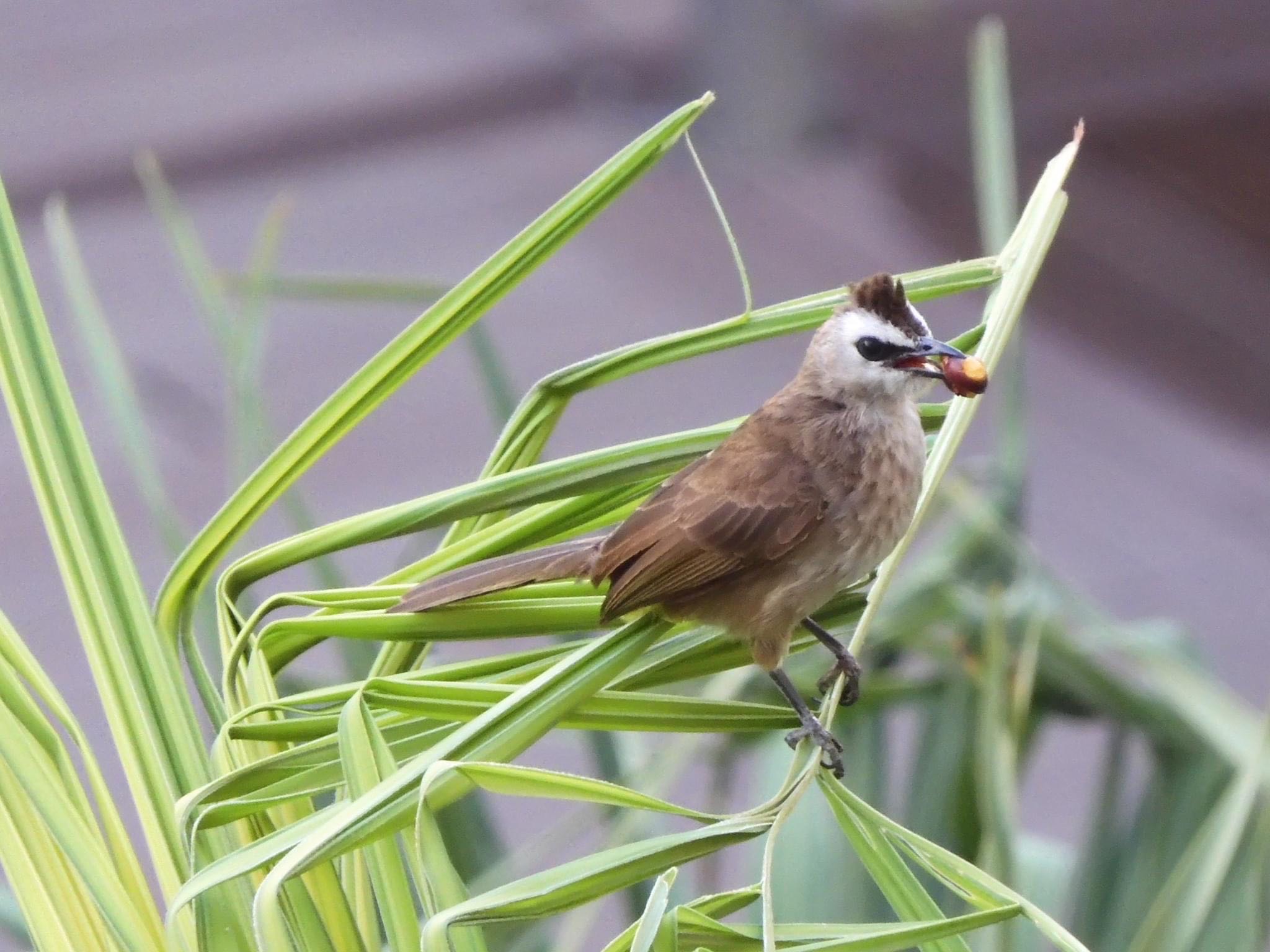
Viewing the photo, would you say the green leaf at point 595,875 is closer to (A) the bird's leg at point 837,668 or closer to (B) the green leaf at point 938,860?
(B) the green leaf at point 938,860

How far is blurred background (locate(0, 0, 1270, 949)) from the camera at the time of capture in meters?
2.42

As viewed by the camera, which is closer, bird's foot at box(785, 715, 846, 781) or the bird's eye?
bird's foot at box(785, 715, 846, 781)

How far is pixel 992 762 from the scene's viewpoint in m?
0.68

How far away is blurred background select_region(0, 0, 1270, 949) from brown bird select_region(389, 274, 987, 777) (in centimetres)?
145

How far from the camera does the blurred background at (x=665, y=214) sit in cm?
242

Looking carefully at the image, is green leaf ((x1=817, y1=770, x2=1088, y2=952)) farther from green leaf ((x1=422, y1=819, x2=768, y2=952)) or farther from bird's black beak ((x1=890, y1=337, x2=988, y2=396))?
bird's black beak ((x1=890, y1=337, x2=988, y2=396))

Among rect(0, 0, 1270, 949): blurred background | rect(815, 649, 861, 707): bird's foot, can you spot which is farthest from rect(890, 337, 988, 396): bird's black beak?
rect(0, 0, 1270, 949): blurred background

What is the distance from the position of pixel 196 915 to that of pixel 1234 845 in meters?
0.46

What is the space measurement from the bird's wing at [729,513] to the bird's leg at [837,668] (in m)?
0.04

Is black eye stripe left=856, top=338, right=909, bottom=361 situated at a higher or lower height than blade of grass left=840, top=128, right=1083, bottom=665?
higher

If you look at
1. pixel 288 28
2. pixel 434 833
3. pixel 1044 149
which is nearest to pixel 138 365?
pixel 288 28

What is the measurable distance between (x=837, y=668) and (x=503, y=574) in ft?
0.58

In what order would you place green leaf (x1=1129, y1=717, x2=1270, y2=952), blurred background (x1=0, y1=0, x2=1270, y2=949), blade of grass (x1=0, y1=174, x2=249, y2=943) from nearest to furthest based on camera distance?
blade of grass (x1=0, y1=174, x2=249, y2=943), green leaf (x1=1129, y1=717, x2=1270, y2=952), blurred background (x1=0, y1=0, x2=1270, y2=949)

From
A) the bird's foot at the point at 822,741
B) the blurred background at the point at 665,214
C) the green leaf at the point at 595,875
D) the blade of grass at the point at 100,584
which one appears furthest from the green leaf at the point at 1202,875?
the blurred background at the point at 665,214
